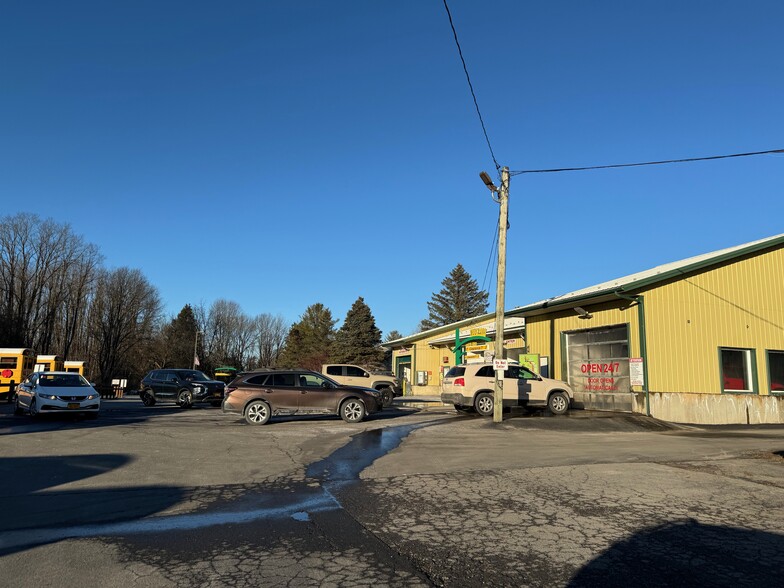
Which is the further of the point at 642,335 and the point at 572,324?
the point at 572,324

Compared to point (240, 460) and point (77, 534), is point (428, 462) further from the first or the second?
point (77, 534)

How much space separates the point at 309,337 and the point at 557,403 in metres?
73.5

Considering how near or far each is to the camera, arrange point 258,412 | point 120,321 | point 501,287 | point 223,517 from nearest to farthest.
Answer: point 223,517
point 258,412
point 501,287
point 120,321

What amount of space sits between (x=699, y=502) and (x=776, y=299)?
60.2ft

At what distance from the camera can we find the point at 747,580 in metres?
4.24

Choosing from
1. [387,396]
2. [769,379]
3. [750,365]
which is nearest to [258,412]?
[387,396]

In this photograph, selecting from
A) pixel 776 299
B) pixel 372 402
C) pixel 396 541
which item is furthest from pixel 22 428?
pixel 776 299

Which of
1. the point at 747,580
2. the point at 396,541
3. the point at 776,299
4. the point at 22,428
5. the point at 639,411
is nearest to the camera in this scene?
the point at 747,580

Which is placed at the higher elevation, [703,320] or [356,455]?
[703,320]

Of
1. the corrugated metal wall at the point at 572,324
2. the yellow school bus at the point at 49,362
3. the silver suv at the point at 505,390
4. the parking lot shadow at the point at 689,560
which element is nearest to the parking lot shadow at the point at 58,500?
the parking lot shadow at the point at 689,560

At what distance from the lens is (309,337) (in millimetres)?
90375

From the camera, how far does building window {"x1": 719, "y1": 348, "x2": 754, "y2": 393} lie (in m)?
19.8

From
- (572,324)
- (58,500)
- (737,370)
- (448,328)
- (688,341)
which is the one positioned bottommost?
(58,500)

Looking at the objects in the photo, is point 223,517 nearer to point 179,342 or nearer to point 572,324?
point 572,324
